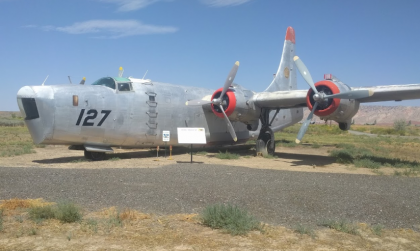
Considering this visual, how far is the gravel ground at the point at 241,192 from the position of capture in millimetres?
7547

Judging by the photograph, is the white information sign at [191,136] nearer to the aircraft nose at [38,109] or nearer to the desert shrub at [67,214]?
the aircraft nose at [38,109]

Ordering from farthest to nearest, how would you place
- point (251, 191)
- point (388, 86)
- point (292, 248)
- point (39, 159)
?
point (39, 159), point (388, 86), point (251, 191), point (292, 248)

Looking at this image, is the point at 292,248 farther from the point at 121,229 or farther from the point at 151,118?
the point at 151,118

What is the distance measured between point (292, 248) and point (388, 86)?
43.3 feet

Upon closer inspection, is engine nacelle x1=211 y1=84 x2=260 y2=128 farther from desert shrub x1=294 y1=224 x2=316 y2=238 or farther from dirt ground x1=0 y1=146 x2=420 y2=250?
desert shrub x1=294 y1=224 x2=316 y2=238

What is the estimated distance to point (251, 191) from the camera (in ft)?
31.3

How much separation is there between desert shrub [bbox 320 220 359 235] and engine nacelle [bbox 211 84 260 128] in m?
13.0

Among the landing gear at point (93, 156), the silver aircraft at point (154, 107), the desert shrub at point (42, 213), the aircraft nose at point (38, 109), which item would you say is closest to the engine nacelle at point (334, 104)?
the silver aircraft at point (154, 107)

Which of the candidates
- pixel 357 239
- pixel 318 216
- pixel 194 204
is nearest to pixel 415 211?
pixel 318 216

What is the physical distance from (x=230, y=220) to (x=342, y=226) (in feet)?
6.31

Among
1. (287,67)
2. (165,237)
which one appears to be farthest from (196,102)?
(165,237)

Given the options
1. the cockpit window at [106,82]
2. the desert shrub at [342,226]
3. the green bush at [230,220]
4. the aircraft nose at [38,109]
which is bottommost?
the desert shrub at [342,226]

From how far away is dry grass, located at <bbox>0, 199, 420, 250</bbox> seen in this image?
5395mm

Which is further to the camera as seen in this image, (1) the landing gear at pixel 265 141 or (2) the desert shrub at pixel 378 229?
(1) the landing gear at pixel 265 141
